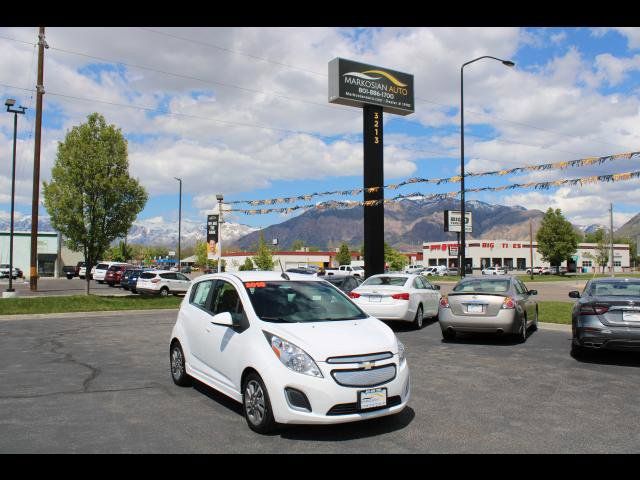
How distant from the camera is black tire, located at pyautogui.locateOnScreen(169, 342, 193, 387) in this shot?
767 centimetres

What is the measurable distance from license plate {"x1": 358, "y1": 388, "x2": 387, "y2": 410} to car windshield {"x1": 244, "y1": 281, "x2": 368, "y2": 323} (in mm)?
1121

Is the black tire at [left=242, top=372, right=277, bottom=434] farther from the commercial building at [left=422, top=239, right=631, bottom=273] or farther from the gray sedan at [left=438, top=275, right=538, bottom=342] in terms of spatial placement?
the commercial building at [left=422, top=239, right=631, bottom=273]

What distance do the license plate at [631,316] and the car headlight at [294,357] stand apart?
19.8 ft

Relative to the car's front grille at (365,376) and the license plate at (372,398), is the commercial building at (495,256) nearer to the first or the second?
the car's front grille at (365,376)

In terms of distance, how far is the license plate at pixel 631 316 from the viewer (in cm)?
870

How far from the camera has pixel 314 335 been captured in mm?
5625

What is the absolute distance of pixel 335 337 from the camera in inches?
222

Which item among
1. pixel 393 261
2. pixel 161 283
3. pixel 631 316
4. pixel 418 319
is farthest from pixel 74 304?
pixel 393 261

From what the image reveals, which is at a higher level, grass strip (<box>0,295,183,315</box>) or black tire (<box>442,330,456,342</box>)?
black tire (<box>442,330,456,342</box>)

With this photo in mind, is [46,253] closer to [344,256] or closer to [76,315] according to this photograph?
[344,256]

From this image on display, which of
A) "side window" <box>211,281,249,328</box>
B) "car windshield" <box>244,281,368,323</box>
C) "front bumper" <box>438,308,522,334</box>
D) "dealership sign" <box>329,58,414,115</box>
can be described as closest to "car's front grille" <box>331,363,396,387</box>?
"car windshield" <box>244,281,368,323</box>

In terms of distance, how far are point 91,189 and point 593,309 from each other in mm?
21027

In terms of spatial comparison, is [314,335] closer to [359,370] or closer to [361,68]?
[359,370]

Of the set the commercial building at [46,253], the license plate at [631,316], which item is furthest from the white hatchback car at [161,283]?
the commercial building at [46,253]
